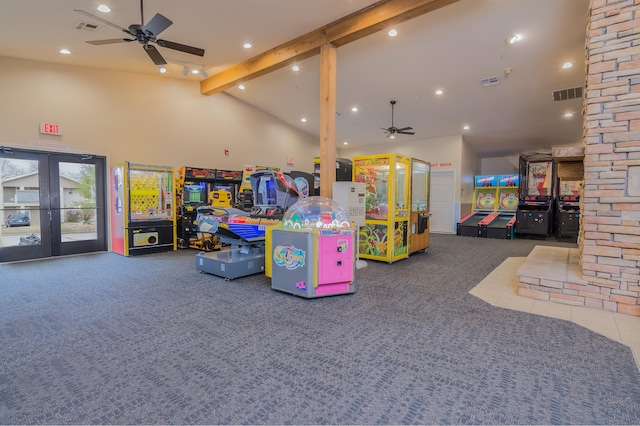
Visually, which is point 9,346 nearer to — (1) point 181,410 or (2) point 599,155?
(1) point 181,410

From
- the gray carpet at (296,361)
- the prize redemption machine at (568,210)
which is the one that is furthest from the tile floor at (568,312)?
the prize redemption machine at (568,210)

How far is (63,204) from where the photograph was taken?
6.29 meters

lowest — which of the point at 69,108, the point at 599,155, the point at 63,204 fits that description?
the point at 63,204

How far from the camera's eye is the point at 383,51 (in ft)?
19.6

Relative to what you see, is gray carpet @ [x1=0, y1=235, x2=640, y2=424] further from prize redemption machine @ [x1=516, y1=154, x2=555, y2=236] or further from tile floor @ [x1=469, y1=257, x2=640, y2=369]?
prize redemption machine @ [x1=516, y1=154, x2=555, y2=236]

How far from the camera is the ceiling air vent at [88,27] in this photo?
15.3 feet

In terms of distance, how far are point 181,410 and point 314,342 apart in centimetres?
112

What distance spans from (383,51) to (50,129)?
7002mm

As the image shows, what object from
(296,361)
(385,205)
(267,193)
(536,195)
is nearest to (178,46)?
(267,193)

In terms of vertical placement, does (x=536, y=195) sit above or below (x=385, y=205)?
above

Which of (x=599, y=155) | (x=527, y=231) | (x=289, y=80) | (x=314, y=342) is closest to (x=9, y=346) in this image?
(x=314, y=342)

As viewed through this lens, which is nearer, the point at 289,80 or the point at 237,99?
the point at 289,80

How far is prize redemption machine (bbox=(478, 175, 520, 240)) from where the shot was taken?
9477 millimetres

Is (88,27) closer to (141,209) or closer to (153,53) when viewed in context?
(153,53)
